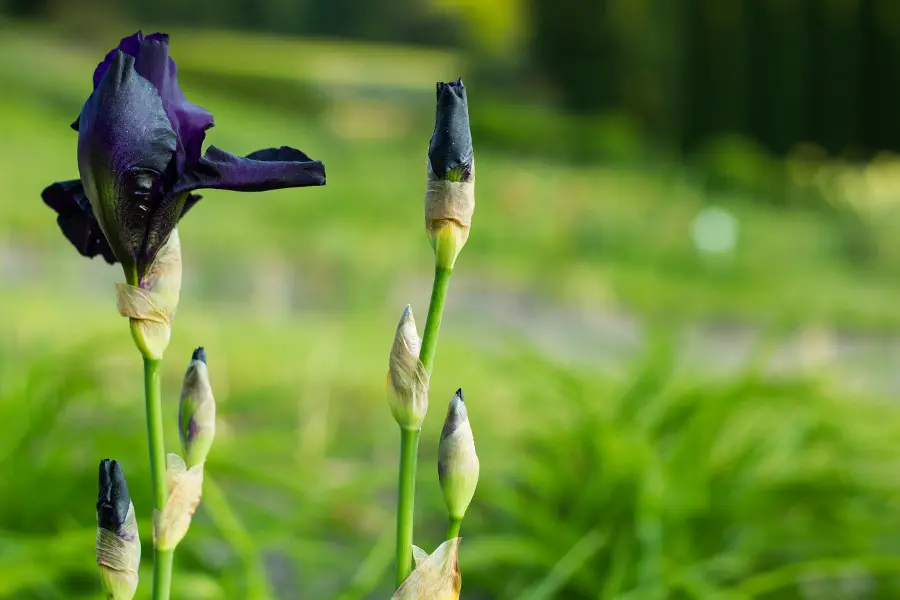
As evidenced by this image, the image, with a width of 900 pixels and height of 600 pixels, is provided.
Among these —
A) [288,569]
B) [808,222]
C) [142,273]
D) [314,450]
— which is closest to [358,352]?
[314,450]

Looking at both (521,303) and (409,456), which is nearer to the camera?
(409,456)

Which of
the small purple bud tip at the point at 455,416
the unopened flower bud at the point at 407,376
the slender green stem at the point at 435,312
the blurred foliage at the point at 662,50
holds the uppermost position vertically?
the blurred foliage at the point at 662,50

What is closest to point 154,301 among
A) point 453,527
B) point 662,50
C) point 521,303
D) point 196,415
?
point 196,415

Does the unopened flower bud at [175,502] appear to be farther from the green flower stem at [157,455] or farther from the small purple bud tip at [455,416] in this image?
the small purple bud tip at [455,416]

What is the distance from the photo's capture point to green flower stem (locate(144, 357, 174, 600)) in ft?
1.17

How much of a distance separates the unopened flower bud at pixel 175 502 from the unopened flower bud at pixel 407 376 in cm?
10

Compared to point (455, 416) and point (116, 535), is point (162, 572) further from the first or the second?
point (455, 416)

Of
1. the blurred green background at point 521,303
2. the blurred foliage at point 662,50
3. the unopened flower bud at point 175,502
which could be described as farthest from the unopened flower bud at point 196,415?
the blurred foliage at point 662,50

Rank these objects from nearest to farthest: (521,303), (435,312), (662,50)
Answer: (435,312), (521,303), (662,50)

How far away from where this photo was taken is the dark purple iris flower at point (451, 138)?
34 centimetres

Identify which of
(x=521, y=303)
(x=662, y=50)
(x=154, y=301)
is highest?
(x=662, y=50)

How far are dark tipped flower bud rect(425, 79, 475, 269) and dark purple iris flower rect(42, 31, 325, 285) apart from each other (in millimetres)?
45

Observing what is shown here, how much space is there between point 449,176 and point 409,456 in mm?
113

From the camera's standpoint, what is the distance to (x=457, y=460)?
13.9 inches
